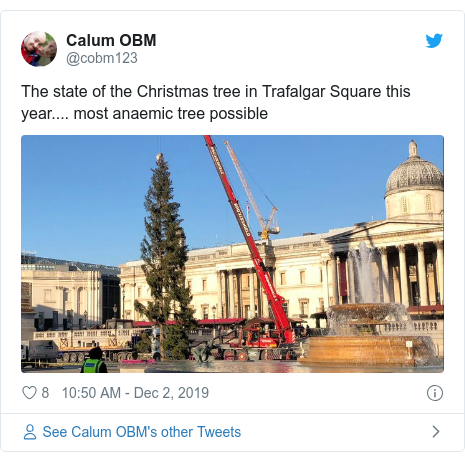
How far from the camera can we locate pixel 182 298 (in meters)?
33.7

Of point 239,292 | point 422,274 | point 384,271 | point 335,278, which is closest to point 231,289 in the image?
point 239,292

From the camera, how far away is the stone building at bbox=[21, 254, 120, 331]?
252 ft

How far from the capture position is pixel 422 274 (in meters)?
63.1
